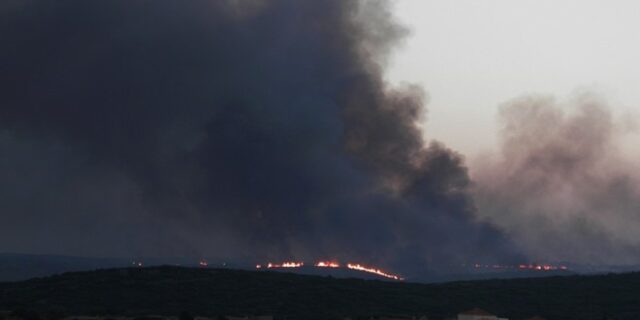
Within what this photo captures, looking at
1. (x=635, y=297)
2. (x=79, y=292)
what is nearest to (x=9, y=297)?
(x=79, y=292)

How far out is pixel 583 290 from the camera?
162750mm

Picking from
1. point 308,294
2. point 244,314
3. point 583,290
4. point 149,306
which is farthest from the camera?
point 583,290

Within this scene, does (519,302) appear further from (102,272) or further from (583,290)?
(102,272)

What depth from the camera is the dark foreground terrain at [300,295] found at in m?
137

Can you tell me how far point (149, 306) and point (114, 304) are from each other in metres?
5.35

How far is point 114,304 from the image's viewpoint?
141 meters

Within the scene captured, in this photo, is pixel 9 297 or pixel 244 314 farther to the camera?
pixel 9 297

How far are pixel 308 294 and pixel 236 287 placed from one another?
41.2 feet

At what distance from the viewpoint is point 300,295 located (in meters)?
151

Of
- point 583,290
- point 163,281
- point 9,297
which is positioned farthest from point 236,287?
point 583,290

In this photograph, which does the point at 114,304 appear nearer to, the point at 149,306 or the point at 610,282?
the point at 149,306

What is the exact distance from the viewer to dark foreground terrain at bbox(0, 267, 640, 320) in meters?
137

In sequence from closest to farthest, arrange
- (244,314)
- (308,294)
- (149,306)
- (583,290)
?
(244,314) < (149,306) < (308,294) < (583,290)

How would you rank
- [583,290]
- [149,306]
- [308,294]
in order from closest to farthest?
[149,306] < [308,294] < [583,290]
